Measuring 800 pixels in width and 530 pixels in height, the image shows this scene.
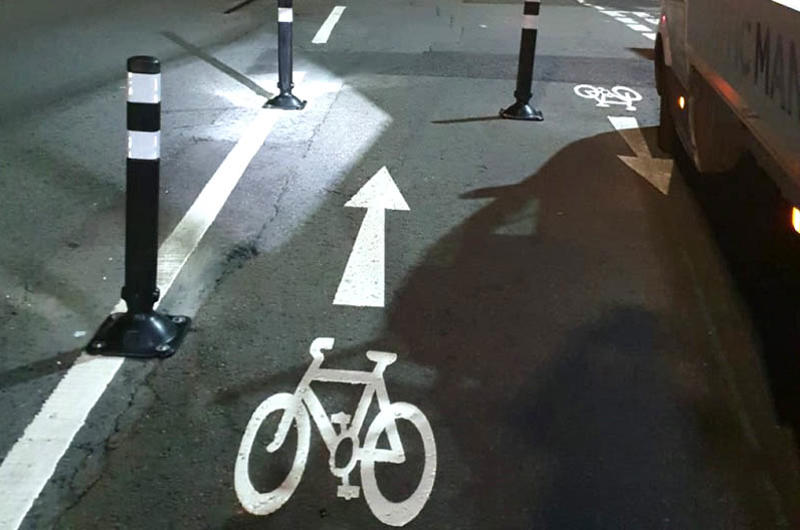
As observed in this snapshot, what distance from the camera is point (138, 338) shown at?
14.7 ft

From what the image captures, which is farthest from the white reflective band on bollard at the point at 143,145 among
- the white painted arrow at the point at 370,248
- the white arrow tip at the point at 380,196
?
the white arrow tip at the point at 380,196

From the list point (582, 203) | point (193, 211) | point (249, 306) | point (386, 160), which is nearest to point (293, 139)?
point (386, 160)

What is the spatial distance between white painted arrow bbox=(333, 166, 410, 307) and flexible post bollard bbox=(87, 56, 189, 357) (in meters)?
1.04

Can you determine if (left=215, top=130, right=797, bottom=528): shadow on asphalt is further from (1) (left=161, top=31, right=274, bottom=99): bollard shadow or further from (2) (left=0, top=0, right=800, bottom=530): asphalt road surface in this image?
(1) (left=161, top=31, right=274, bottom=99): bollard shadow

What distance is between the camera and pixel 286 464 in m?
3.71

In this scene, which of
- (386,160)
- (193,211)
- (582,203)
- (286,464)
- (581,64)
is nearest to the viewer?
(286,464)

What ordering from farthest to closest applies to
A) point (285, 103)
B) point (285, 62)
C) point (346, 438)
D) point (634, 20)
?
1. point (634, 20)
2. point (285, 103)
3. point (285, 62)
4. point (346, 438)

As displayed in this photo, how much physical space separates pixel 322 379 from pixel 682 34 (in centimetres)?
425

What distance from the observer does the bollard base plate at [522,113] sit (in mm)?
8977

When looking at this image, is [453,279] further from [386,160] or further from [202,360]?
[386,160]

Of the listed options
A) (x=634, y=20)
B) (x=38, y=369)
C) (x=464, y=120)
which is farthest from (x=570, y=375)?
(x=634, y=20)

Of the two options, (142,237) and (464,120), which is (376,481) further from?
(464,120)

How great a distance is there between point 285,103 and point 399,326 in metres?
4.75

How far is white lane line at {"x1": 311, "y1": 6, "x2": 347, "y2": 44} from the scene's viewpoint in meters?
13.0
